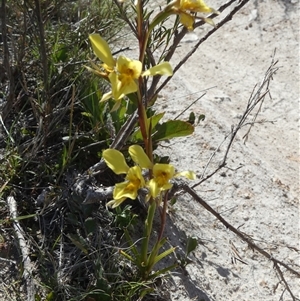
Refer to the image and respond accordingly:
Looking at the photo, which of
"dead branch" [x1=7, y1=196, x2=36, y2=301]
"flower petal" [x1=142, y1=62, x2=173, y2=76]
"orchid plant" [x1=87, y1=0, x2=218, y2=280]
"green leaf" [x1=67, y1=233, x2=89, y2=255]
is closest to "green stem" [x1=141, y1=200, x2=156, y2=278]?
"orchid plant" [x1=87, y1=0, x2=218, y2=280]

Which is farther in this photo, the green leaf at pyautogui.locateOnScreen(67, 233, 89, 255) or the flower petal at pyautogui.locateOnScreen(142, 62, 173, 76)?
the green leaf at pyautogui.locateOnScreen(67, 233, 89, 255)

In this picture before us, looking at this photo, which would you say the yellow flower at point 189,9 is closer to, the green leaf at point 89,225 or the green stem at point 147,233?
the green stem at point 147,233

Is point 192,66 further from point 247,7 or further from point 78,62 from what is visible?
point 78,62

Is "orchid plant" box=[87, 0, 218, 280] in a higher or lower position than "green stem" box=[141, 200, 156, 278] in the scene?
higher

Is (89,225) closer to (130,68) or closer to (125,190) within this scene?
(125,190)

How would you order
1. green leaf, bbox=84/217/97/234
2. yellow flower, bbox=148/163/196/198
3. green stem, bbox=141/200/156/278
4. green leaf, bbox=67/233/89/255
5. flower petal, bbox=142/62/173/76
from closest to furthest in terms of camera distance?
flower petal, bbox=142/62/173/76
yellow flower, bbox=148/163/196/198
green stem, bbox=141/200/156/278
green leaf, bbox=67/233/89/255
green leaf, bbox=84/217/97/234

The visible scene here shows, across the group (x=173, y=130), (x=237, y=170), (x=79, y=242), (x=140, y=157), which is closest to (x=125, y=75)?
(x=140, y=157)

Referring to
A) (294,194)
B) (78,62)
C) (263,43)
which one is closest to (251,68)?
(263,43)

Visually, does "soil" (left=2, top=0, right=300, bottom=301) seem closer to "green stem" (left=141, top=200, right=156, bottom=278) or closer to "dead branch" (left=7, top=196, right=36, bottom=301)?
"green stem" (left=141, top=200, right=156, bottom=278)
